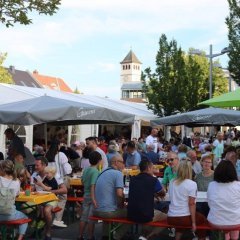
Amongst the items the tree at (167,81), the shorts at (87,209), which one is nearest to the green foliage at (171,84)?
the tree at (167,81)

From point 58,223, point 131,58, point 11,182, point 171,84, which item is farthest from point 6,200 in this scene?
point 131,58

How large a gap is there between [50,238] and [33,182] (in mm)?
1048

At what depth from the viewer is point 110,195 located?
6.82m

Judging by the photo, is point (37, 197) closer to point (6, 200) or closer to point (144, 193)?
point (6, 200)

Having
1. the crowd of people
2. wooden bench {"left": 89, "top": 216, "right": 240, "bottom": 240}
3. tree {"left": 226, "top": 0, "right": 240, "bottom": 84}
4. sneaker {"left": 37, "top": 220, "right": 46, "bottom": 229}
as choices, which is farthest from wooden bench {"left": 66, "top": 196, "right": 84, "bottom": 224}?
tree {"left": 226, "top": 0, "right": 240, "bottom": 84}

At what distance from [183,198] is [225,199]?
619 millimetres

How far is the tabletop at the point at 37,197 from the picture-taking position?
6810 mm

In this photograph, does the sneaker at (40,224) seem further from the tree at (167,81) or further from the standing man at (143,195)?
the tree at (167,81)

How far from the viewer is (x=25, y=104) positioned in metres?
9.40

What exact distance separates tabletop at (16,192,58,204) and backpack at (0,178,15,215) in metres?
0.46

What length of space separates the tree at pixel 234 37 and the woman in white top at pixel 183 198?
1295 centimetres

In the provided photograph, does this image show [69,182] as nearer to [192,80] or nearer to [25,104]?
[25,104]

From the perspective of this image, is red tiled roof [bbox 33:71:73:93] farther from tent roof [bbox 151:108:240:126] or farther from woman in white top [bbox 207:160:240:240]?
woman in white top [bbox 207:160:240:240]

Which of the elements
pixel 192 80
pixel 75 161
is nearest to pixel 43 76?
pixel 192 80
